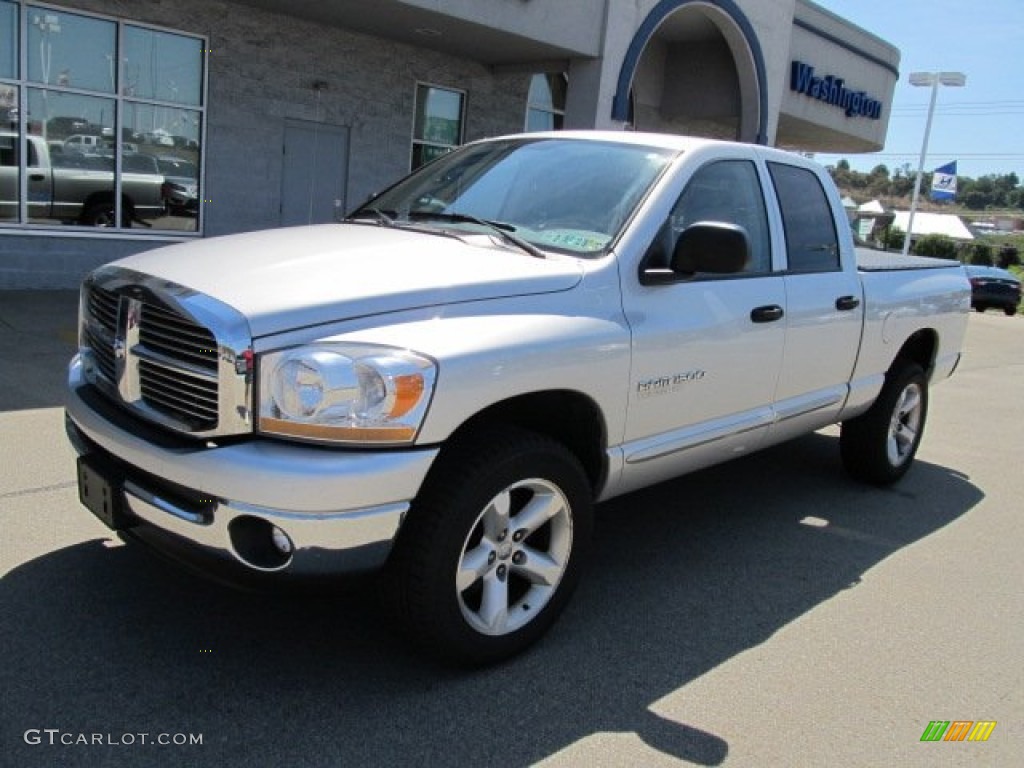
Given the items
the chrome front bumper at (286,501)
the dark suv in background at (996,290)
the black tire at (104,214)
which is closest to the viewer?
Answer: the chrome front bumper at (286,501)

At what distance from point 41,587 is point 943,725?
3.41 meters

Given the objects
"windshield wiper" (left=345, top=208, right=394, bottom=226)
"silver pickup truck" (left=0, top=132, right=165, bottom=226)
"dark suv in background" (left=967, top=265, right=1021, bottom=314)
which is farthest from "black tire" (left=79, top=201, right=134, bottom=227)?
"dark suv in background" (left=967, top=265, right=1021, bottom=314)

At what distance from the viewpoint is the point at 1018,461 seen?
7.32m

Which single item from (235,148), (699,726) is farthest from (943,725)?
(235,148)

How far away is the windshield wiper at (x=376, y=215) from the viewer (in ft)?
13.6

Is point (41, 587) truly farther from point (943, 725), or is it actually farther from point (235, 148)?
point (235, 148)

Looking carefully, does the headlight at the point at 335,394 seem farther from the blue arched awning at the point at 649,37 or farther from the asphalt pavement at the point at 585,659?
the blue arched awning at the point at 649,37

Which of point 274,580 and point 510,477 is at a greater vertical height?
point 510,477

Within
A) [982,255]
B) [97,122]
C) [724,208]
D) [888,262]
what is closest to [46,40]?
[97,122]

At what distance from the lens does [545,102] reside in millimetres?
15922

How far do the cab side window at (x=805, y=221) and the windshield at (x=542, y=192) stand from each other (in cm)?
96

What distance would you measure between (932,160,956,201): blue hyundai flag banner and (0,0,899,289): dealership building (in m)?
21.9

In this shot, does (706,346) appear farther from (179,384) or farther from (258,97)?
(258,97)

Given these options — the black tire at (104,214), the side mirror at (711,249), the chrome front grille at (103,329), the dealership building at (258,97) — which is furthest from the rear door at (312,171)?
the side mirror at (711,249)
